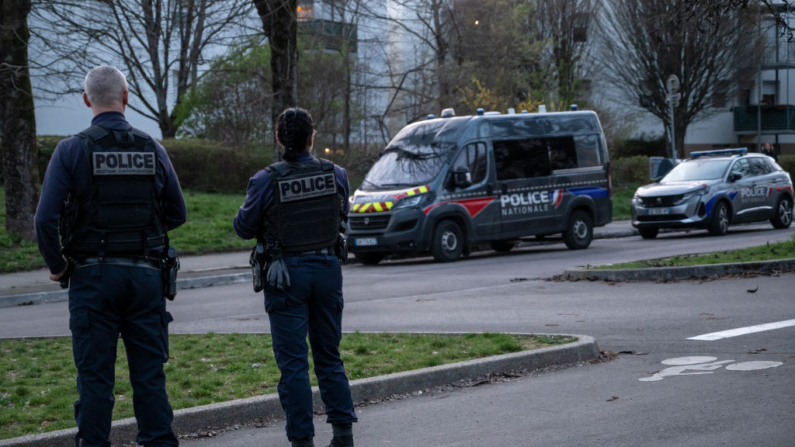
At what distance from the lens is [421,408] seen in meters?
6.32

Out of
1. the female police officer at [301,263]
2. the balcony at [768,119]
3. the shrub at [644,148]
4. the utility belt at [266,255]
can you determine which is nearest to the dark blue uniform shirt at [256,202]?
the female police officer at [301,263]

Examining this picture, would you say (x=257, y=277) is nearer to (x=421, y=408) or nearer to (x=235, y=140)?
(x=421, y=408)

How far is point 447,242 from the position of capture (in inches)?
684

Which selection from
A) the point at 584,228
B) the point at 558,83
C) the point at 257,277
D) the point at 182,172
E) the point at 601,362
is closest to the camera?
the point at 257,277

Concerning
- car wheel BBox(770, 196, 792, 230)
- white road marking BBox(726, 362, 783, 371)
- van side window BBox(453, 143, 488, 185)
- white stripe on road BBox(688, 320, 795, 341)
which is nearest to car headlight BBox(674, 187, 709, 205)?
car wheel BBox(770, 196, 792, 230)

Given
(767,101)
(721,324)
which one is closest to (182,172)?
(721,324)

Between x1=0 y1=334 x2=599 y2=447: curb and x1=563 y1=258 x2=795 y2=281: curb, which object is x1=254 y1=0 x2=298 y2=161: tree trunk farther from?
x1=0 y1=334 x2=599 y2=447: curb

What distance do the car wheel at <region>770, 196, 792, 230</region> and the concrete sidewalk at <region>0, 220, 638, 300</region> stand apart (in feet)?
20.6

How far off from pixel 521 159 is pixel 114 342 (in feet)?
47.8

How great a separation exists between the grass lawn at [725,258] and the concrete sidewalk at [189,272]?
19.8 feet

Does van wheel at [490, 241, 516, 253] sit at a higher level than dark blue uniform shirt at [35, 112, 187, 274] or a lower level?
lower

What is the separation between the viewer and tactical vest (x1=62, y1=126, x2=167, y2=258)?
450cm

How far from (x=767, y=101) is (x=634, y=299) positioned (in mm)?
45861

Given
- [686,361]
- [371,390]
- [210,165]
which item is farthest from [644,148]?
[371,390]
